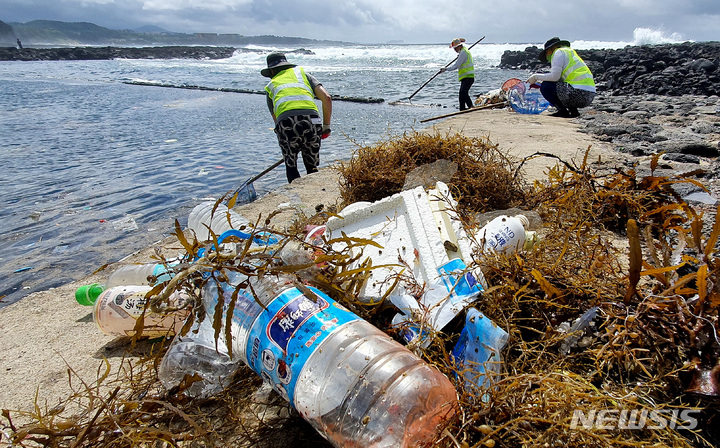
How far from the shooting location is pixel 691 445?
1.16 metres

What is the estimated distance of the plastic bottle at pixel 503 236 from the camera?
1924 millimetres

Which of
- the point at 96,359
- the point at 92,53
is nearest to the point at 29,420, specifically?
the point at 96,359

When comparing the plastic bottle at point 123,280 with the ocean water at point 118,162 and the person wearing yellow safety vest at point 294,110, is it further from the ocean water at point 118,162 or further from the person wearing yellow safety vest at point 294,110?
the person wearing yellow safety vest at point 294,110

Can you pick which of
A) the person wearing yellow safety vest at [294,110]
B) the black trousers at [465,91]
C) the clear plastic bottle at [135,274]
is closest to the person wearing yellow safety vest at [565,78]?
the black trousers at [465,91]

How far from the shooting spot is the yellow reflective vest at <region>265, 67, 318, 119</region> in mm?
5152

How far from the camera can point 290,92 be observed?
17.0 ft

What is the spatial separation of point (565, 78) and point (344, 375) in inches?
373

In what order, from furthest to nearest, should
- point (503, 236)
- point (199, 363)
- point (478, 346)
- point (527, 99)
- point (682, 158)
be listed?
point (527, 99)
point (682, 158)
point (503, 236)
point (199, 363)
point (478, 346)

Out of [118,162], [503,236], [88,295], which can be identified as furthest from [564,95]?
[88,295]

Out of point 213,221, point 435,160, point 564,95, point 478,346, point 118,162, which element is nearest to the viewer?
point 478,346

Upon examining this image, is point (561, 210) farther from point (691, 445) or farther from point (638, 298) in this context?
point (691, 445)

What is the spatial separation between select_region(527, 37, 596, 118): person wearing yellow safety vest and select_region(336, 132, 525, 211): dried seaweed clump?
655 cm

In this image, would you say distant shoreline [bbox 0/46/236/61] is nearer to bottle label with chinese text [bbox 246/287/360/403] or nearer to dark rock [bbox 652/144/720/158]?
dark rock [bbox 652/144/720/158]

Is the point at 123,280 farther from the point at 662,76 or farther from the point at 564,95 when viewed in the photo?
the point at 662,76
